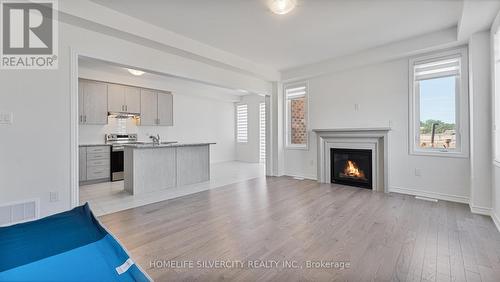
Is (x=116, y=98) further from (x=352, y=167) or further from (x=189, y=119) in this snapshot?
(x=352, y=167)

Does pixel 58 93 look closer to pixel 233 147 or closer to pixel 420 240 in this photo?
pixel 420 240

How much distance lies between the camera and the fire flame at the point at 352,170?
481cm

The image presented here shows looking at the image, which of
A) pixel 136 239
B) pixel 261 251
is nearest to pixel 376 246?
pixel 261 251

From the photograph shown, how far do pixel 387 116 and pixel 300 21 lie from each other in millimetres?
2622

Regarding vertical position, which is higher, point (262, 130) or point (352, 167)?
point (262, 130)

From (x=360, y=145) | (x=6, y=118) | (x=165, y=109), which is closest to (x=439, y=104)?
(x=360, y=145)

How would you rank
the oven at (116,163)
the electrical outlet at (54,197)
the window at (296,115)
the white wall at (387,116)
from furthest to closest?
the window at (296,115)
the oven at (116,163)
the white wall at (387,116)
the electrical outlet at (54,197)

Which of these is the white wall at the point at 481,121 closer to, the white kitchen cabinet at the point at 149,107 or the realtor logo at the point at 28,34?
the realtor logo at the point at 28,34

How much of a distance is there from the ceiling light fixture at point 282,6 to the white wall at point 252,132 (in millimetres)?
5812

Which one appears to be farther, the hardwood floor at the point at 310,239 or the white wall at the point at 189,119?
the white wall at the point at 189,119

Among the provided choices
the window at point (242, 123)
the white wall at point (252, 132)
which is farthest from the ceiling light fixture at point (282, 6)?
the window at point (242, 123)

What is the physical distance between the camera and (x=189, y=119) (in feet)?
26.6

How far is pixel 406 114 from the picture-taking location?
423 centimetres

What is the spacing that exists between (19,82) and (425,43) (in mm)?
5787
